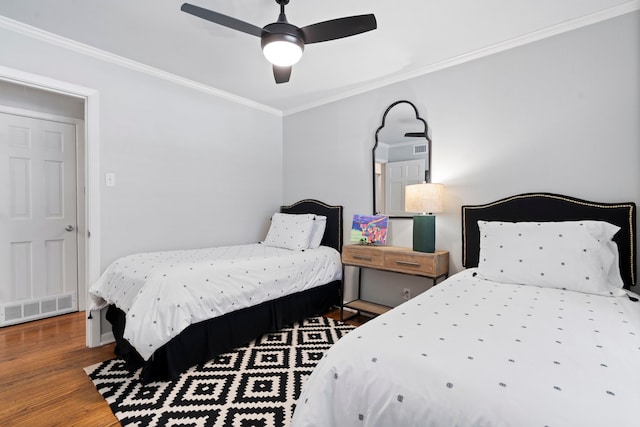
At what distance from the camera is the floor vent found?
9.60 ft

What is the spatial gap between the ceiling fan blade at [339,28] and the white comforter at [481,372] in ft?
4.85

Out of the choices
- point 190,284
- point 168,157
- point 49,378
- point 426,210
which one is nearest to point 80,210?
point 168,157

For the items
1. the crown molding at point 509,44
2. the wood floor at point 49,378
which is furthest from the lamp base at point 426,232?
the wood floor at point 49,378

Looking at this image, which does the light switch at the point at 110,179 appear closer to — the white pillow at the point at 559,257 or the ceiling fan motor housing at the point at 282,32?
the ceiling fan motor housing at the point at 282,32

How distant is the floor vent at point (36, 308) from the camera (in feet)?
9.60

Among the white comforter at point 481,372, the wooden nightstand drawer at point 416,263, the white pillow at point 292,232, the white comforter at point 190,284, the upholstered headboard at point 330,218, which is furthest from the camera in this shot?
the upholstered headboard at point 330,218

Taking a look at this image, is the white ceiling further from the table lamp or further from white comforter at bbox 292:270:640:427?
white comforter at bbox 292:270:640:427

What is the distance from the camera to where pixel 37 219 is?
122 inches

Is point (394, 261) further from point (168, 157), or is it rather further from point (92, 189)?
point (92, 189)

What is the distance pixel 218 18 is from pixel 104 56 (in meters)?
1.57

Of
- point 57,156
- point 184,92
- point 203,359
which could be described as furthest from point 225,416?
point 57,156

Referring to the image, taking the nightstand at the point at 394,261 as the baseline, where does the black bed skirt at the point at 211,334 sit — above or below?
below

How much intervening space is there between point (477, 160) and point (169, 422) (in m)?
2.77

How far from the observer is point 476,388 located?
0.81 meters
